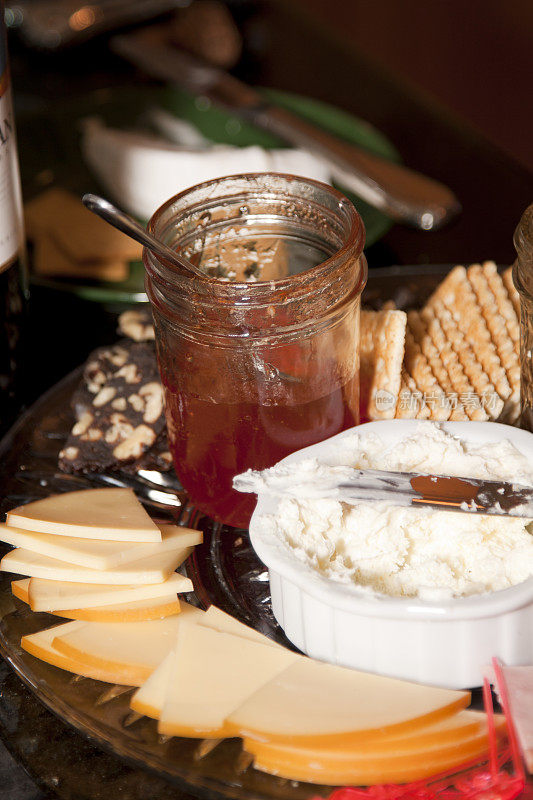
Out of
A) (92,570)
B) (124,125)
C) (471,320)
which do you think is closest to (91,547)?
(92,570)

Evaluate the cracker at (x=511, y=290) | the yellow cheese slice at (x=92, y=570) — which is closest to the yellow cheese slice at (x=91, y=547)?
the yellow cheese slice at (x=92, y=570)

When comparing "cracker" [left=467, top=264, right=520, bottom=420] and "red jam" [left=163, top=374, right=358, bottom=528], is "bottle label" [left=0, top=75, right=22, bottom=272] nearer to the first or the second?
"red jam" [left=163, top=374, right=358, bottom=528]

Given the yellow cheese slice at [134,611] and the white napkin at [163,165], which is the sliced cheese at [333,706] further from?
the white napkin at [163,165]

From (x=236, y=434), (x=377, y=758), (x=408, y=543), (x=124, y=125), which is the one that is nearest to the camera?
(x=377, y=758)

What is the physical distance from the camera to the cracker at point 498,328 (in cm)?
94

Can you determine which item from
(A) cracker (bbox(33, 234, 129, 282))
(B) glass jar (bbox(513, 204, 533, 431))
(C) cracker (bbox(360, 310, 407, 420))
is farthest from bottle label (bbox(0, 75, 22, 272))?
(B) glass jar (bbox(513, 204, 533, 431))

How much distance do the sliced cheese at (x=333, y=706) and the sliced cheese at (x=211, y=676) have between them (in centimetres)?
1

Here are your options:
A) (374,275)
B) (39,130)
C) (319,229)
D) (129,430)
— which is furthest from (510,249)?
(39,130)

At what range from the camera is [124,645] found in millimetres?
747

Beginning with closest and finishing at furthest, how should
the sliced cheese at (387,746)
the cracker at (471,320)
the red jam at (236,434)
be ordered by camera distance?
the sliced cheese at (387,746), the red jam at (236,434), the cracker at (471,320)

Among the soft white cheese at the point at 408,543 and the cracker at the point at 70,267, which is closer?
the soft white cheese at the point at 408,543

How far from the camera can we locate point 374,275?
1.20 meters

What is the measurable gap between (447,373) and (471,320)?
8 cm

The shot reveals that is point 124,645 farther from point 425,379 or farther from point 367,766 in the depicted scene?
point 425,379
